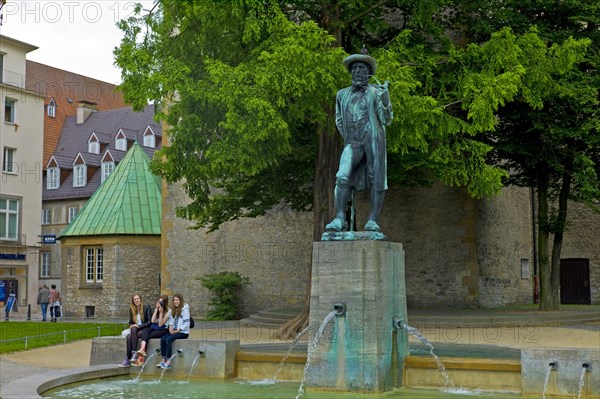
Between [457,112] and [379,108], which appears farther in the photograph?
[457,112]

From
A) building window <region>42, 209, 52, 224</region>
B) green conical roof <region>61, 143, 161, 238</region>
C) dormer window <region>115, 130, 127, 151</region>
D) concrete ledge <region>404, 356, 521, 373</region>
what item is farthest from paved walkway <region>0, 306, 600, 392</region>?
dormer window <region>115, 130, 127, 151</region>

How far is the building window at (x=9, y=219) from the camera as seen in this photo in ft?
141

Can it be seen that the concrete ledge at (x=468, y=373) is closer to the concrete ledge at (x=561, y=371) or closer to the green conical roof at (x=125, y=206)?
the concrete ledge at (x=561, y=371)

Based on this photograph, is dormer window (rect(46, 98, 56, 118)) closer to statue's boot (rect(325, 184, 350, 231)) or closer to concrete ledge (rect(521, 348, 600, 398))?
statue's boot (rect(325, 184, 350, 231))

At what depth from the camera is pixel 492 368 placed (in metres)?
9.73

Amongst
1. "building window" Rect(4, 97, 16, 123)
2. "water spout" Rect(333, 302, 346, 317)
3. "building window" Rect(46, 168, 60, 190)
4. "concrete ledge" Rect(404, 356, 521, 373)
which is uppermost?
"building window" Rect(4, 97, 16, 123)

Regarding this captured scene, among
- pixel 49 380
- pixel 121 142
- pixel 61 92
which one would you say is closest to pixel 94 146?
pixel 121 142

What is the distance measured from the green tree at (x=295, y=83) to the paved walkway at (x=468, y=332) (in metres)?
3.45

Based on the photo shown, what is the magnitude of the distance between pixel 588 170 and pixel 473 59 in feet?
20.4

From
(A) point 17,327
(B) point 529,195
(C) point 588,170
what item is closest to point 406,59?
(C) point 588,170

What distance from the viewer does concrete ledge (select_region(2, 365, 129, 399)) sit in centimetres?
872

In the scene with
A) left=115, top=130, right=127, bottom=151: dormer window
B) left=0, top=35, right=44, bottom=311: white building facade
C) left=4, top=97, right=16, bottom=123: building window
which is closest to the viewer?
left=0, top=35, right=44, bottom=311: white building facade

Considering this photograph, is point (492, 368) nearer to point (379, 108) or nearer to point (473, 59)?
point (379, 108)

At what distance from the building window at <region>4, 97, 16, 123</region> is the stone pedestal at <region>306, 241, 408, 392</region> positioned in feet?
125
